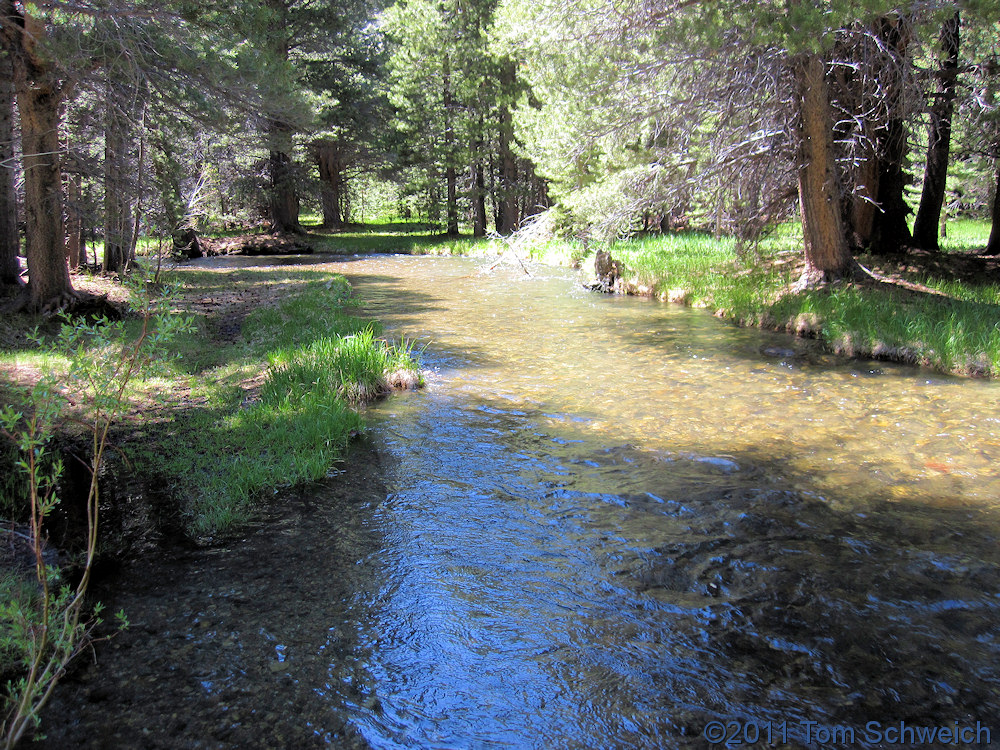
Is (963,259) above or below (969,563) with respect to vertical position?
above

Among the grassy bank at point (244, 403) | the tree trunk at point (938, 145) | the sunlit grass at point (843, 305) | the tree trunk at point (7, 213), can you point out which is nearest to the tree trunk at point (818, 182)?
the sunlit grass at point (843, 305)

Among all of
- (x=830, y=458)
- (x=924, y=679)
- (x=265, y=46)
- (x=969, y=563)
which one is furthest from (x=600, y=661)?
(x=265, y=46)

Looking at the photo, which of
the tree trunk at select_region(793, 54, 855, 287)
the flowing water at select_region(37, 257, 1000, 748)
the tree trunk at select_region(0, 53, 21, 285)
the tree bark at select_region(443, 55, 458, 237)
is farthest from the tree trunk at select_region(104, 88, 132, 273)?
the tree bark at select_region(443, 55, 458, 237)

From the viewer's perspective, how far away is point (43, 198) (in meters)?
9.63

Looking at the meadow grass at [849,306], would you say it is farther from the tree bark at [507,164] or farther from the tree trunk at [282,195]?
the tree trunk at [282,195]

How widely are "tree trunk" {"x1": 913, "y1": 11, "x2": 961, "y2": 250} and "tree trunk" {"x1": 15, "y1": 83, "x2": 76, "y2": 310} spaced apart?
1288cm

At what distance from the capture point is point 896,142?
13055 mm

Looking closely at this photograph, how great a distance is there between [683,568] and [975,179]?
1620 centimetres

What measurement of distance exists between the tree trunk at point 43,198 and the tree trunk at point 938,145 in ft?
42.3

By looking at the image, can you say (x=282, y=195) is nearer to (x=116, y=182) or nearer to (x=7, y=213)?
(x=116, y=182)

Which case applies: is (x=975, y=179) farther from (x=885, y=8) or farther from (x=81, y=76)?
(x=81, y=76)

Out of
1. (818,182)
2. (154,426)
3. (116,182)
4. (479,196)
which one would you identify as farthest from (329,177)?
(154,426)

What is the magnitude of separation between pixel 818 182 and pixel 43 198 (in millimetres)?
11619

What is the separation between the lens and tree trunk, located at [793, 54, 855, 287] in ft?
35.1
